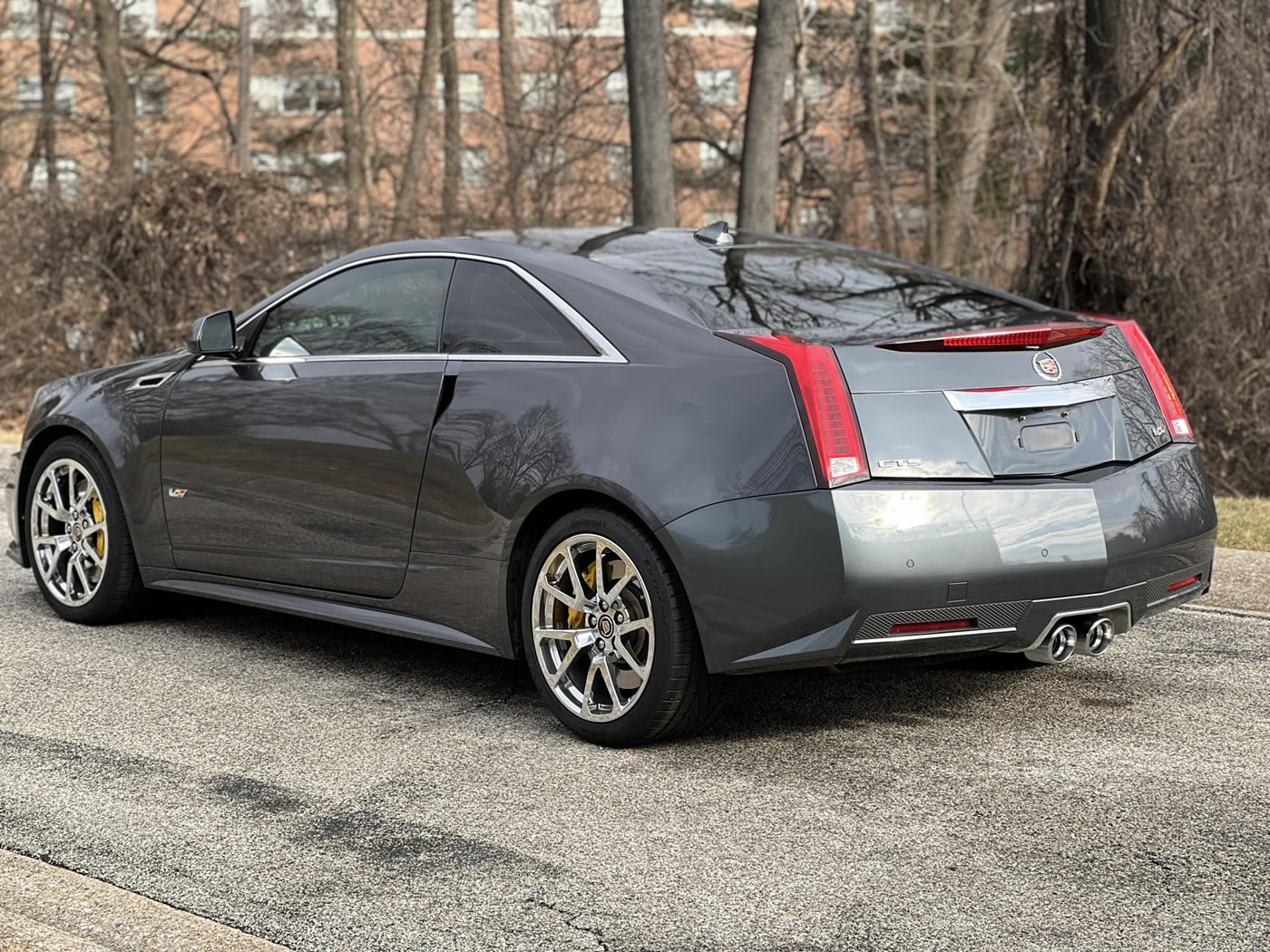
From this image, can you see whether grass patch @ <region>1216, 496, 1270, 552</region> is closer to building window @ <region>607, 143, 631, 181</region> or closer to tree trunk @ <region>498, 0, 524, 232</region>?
tree trunk @ <region>498, 0, 524, 232</region>

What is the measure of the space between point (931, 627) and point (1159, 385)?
1.34 m

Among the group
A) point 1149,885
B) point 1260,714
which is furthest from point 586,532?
point 1260,714

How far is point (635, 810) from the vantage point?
14.1 feet

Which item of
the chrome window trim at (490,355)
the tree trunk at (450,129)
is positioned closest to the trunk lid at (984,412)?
the chrome window trim at (490,355)

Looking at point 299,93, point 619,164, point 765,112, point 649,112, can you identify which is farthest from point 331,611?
point 299,93

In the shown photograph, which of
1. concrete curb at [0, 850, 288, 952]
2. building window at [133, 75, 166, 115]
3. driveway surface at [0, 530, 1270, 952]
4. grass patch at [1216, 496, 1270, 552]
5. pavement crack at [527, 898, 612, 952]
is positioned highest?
building window at [133, 75, 166, 115]

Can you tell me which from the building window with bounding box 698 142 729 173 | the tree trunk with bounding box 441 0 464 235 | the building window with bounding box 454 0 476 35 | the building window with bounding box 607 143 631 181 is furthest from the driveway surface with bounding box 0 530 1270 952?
the building window with bounding box 454 0 476 35

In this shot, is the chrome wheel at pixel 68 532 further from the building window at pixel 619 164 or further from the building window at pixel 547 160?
the building window at pixel 619 164

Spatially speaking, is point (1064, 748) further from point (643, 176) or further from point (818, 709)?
point (643, 176)

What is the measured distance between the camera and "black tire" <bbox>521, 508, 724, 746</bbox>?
4.62m

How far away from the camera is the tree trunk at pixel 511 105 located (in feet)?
80.8

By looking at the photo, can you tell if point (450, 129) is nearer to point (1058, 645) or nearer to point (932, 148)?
point (932, 148)

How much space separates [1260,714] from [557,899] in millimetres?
2647

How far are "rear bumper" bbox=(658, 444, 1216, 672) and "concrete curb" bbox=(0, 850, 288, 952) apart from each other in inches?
65.5
